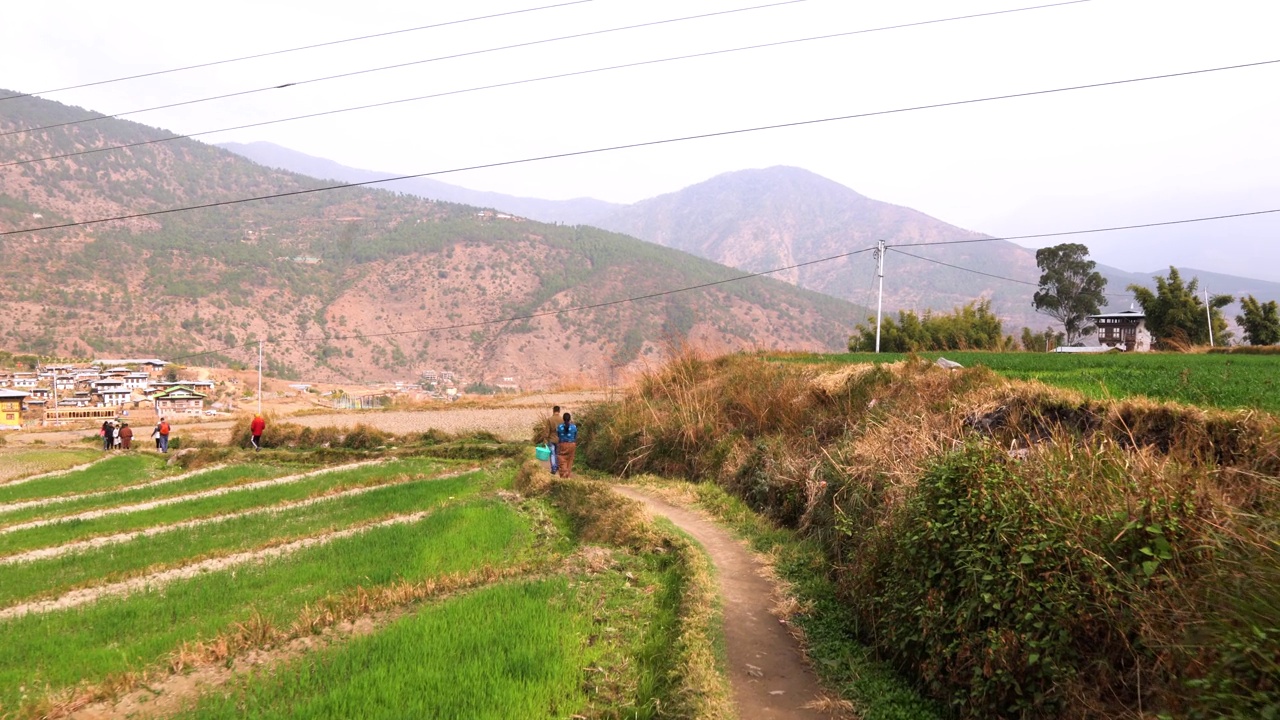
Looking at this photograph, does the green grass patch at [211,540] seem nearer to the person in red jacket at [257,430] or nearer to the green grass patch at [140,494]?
the green grass patch at [140,494]

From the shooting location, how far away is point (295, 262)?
11819 cm

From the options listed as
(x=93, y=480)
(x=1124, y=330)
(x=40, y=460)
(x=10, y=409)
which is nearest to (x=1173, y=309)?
(x=1124, y=330)

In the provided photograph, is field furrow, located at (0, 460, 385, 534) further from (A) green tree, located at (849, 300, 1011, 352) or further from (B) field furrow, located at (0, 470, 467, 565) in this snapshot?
(A) green tree, located at (849, 300, 1011, 352)

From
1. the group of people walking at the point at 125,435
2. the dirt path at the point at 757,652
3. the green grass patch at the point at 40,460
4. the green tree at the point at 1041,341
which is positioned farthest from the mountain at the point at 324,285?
the dirt path at the point at 757,652

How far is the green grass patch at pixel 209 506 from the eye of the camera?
15.4 metres

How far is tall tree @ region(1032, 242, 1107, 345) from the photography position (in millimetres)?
65250

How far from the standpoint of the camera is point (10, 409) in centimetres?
5575

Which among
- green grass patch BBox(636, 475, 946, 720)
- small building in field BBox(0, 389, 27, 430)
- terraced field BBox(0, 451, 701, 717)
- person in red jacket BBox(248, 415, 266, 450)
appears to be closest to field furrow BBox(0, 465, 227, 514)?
terraced field BBox(0, 451, 701, 717)

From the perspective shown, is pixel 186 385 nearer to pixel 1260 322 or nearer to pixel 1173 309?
pixel 1173 309

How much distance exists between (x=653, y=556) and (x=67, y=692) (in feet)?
21.7

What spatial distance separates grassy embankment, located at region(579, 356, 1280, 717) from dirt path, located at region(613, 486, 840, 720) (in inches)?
32.4

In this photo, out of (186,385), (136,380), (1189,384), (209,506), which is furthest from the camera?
A: (136,380)

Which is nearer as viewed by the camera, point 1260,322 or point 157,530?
point 157,530

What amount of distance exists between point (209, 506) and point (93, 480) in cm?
1084
